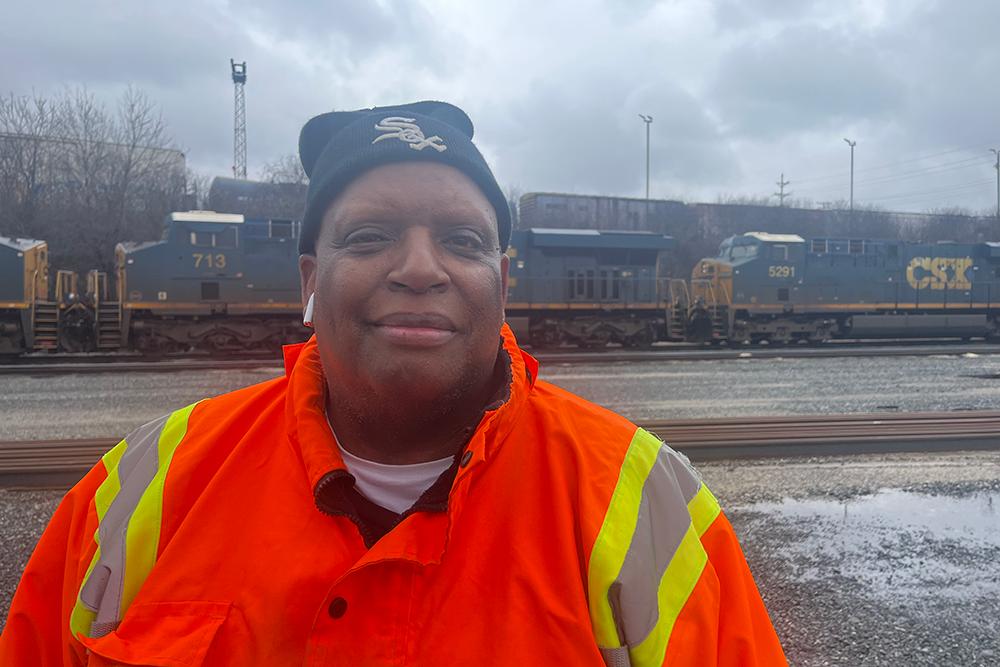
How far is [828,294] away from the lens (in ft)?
68.4

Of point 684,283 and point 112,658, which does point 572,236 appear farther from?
point 112,658

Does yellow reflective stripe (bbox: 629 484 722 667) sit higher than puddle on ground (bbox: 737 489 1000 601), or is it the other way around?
yellow reflective stripe (bbox: 629 484 722 667)

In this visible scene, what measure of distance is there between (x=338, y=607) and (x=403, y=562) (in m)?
0.14

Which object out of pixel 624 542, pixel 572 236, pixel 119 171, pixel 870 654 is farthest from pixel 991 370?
pixel 119 171

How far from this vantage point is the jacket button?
1.25 meters

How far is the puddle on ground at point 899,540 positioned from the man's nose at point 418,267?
10.5 feet

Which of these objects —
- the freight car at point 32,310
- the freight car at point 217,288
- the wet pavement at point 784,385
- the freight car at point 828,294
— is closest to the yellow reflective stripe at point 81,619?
the wet pavement at point 784,385

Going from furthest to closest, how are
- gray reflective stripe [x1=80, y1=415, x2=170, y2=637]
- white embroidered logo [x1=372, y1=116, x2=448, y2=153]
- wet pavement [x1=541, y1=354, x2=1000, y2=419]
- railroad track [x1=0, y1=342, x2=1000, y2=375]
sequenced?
railroad track [x1=0, y1=342, x2=1000, y2=375] → wet pavement [x1=541, y1=354, x2=1000, y2=419] → white embroidered logo [x1=372, y1=116, x2=448, y2=153] → gray reflective stripe [x1=80, y1=415, x2=170, y2=637]

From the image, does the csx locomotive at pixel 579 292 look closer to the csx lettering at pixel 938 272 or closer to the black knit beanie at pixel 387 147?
the csx lettering at pixel 938 272

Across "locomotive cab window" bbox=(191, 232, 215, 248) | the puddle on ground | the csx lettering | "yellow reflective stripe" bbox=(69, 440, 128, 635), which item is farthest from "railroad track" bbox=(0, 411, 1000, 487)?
the csx lettering

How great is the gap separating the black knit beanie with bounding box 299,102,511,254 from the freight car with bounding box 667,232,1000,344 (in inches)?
742

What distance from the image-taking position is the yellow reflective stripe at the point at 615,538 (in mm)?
1255

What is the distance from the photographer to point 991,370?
1304 cm

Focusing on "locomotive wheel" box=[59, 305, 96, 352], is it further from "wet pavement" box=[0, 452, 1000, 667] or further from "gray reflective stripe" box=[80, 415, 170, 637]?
"gray reflective stripe" box=[80, 415, 170, 637]
